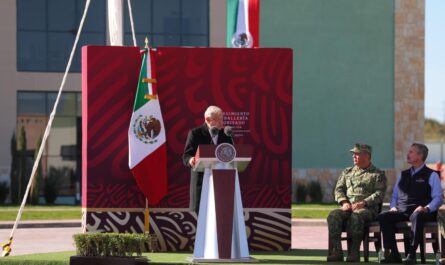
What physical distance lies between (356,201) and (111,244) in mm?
3267

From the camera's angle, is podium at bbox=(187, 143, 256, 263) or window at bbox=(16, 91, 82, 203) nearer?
podium at bbox=(187, 143, 256, 263)

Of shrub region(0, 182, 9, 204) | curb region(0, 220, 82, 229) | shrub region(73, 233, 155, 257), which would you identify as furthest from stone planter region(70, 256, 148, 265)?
shrub region(0, 182, 9, 204)

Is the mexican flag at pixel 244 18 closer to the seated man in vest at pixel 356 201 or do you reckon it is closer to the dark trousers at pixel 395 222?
the seated man in vest at pixel 356 201

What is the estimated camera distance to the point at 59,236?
24.8 metres

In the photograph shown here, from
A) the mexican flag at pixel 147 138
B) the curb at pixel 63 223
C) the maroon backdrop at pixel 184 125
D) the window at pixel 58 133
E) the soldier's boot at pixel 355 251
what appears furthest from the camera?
the window at pixel 58 133

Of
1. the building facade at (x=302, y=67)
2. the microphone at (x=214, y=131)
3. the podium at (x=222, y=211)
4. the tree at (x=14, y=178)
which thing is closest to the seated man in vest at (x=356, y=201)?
the podium at (x=222, y=211)

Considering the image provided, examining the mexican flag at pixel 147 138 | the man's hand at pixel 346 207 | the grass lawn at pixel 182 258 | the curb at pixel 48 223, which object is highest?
the mexican flag at pixel 147 138

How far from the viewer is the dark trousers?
14391 millimetres

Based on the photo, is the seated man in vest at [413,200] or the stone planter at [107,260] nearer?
the stone planter at [107,260]

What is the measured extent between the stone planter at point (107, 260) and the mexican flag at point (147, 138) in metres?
2.46

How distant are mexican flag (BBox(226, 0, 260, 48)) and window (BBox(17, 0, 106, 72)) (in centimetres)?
2286

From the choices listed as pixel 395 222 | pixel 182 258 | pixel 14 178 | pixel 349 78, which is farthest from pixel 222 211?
pixel 349 78

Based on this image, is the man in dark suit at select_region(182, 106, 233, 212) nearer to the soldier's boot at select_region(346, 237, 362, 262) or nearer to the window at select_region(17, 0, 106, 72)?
the soldier's boot at select_region(346, 237, 362, 262)

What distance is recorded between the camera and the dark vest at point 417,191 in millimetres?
14766
